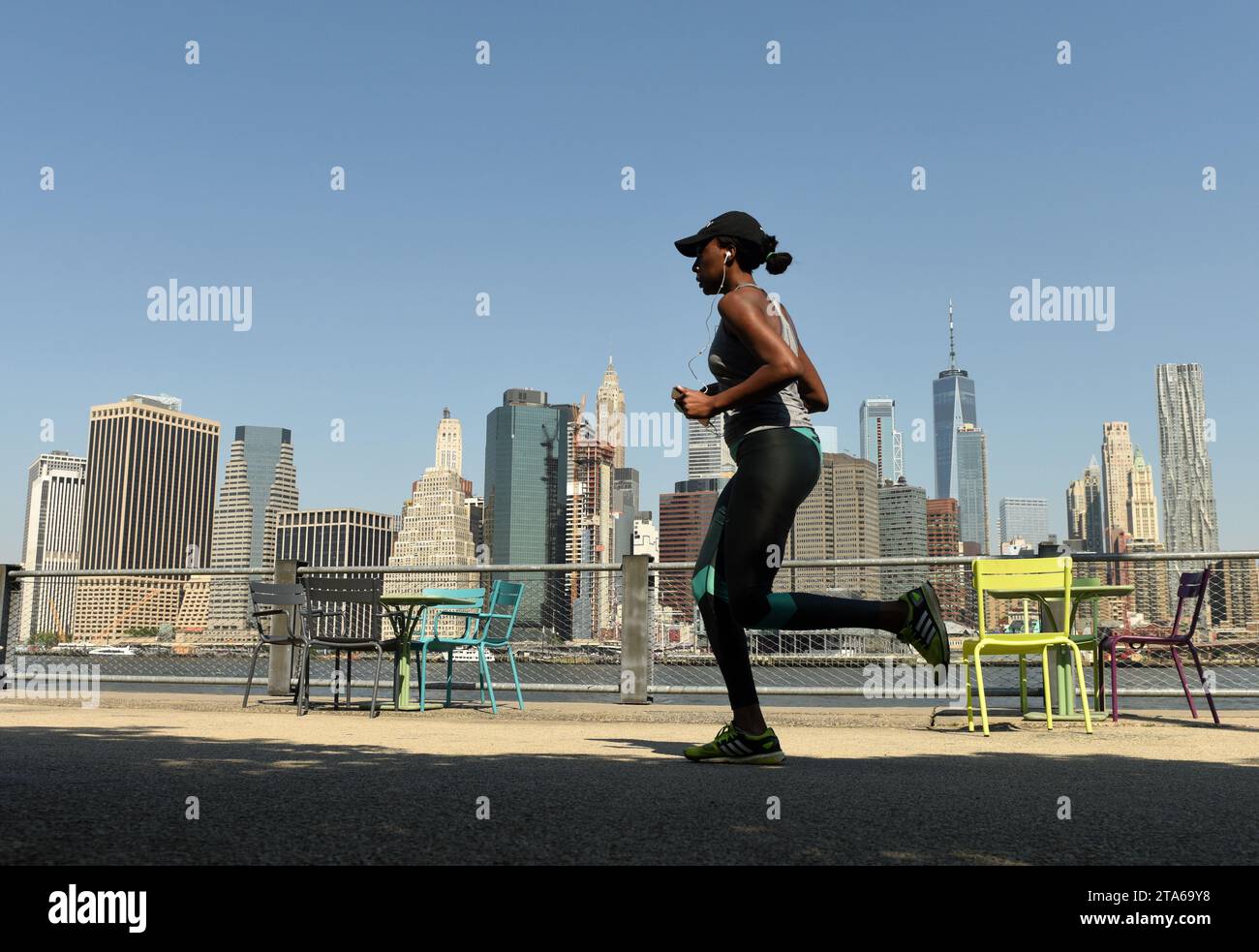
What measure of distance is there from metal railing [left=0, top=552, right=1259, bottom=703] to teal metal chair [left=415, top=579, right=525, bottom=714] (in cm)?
28

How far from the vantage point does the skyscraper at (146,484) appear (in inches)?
6742

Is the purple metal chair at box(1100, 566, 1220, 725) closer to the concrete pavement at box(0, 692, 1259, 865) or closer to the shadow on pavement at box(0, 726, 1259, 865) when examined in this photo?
the concrete pavement at box(0, 692, 1259, 865)

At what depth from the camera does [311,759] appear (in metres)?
4.55

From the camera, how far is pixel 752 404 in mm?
4535

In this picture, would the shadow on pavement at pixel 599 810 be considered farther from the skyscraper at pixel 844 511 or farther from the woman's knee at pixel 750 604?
the skyscraper at pixel 844 511

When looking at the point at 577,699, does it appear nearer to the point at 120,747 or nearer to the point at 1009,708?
the point at 1009,708

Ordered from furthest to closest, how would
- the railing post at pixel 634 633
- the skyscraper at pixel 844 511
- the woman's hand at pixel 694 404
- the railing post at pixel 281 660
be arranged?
the skyscraper at pixel 844 511
the railing post at pixel 281 660
the railing post at pixel 634 633
the woman's hand at pixel 694 404

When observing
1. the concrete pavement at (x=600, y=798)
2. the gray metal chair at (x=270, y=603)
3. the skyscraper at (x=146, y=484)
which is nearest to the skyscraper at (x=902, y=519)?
the gray metal chair at (x=270, y=603)

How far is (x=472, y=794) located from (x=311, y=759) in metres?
1.37

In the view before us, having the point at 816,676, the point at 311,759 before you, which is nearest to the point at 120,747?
the point at 311,759

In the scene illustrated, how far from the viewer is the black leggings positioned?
4.41 m

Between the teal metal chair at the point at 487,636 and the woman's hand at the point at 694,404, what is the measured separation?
4457mm

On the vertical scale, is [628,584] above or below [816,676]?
above
